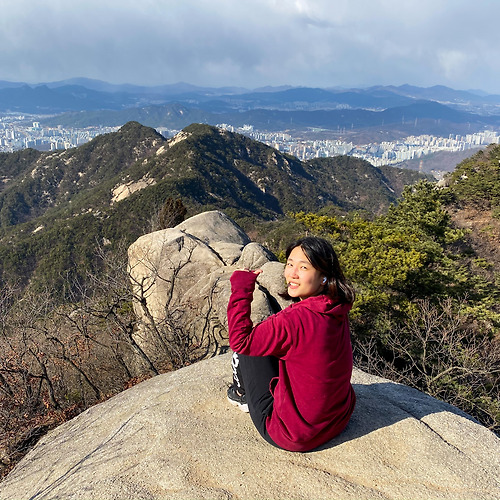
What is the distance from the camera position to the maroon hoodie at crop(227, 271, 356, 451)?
222 centimetres

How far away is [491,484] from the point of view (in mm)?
2615

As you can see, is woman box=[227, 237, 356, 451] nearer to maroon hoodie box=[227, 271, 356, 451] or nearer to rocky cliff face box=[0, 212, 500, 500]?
maroon hoodie box=[227, 271, 356, 451]

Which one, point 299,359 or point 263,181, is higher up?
point 299,359

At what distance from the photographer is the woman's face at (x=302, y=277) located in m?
2.41

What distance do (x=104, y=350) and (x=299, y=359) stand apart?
7750 millimetres

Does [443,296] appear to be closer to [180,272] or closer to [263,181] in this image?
[180,272]

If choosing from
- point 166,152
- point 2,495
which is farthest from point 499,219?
point 166,152

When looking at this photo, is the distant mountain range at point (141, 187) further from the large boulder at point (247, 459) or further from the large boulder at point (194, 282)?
the large boulder at point (247, 459)

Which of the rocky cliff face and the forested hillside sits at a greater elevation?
the rocky cliff face

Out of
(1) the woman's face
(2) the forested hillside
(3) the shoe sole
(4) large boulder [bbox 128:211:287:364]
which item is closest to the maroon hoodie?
(1) the woman's face

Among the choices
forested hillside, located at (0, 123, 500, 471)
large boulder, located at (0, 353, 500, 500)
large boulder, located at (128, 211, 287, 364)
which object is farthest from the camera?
large boulder, located at (128, 211, 287, 364)

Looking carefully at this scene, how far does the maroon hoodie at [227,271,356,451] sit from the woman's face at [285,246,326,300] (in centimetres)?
10

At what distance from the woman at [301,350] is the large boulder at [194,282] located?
486cm

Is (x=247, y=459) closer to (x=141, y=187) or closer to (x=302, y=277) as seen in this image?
(x=302, y=277)
